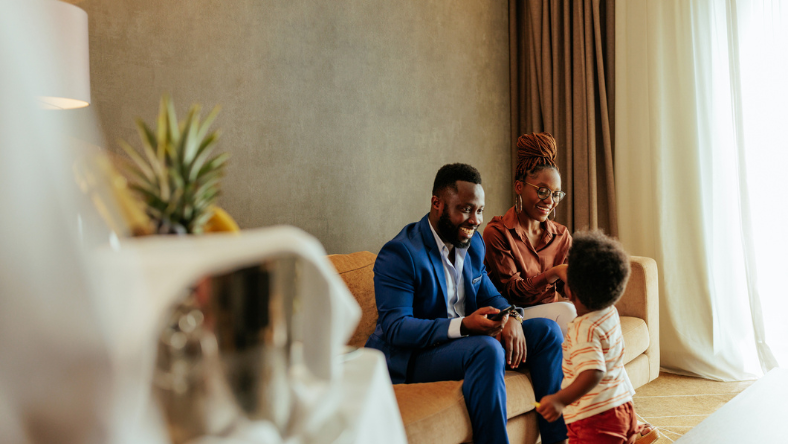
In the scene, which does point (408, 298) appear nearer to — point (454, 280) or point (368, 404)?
point (454, 280)

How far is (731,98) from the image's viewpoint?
2826 mm

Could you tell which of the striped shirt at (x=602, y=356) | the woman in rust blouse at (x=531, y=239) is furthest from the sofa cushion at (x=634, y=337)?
the striped shirt at (x=602, y=356)

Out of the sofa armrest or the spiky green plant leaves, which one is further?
the sofa armrest

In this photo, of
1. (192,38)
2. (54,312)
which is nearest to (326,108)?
(192,38)

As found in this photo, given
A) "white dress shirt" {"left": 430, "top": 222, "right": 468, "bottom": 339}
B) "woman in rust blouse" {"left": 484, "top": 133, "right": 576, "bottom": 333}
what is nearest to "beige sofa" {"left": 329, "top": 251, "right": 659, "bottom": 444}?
"white dress shirt" {"left": 430, "top": 222, "right": 468, "bottom": 339}

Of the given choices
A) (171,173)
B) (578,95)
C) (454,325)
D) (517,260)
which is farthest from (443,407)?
(578,95)

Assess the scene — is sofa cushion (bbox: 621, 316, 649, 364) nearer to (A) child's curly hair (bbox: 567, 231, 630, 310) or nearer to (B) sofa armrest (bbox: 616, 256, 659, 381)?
(B) sofa armrest (bbox: 616, 256, 659, 381)

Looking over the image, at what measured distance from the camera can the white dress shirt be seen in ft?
5.90

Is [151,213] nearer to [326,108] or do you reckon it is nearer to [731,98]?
[326,108]

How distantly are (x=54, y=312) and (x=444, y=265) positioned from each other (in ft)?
4.61

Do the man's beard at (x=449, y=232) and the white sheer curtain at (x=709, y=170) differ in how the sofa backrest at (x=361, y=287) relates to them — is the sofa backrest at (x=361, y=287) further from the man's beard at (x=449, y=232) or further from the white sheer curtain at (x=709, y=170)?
the white sheer curtain at (x=709, y=170)

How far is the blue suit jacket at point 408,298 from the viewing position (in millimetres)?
1632

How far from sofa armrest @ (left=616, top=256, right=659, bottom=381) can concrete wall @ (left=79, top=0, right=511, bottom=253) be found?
41.7 inches

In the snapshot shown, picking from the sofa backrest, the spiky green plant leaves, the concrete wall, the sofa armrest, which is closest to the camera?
the spiky green plant leaves
